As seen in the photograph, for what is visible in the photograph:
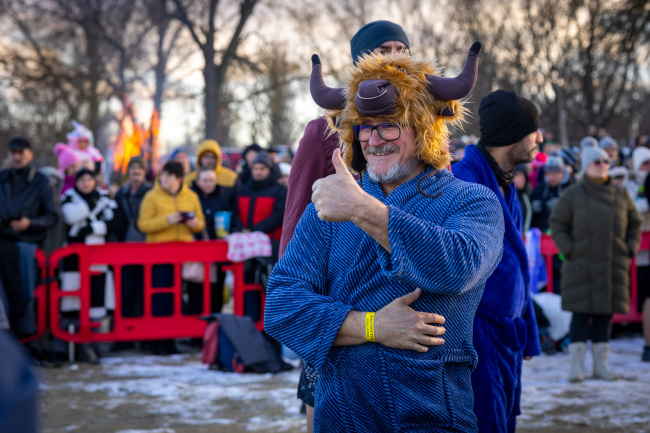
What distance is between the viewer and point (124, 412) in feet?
19.9

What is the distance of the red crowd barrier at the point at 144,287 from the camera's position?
8.23 meters

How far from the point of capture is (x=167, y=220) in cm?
852

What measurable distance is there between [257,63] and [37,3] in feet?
24.5

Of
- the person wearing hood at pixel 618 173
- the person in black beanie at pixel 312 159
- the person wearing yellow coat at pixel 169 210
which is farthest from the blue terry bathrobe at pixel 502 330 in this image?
the person wearing hood at pixel 618 173

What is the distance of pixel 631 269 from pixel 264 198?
169 inches

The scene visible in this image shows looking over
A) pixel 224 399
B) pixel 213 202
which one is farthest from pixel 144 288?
pixel 224 399

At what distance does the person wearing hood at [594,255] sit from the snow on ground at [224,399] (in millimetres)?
374

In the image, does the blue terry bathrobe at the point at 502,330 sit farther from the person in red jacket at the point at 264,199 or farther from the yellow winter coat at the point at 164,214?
the yellow winter coat at the point at 164,214

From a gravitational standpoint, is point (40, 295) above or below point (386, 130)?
below

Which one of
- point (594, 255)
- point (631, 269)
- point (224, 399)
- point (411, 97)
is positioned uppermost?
point (411, 97)

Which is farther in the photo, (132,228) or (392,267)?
(132,228)

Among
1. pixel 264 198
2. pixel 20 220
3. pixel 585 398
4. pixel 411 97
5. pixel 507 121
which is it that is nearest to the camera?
pixel 411 97

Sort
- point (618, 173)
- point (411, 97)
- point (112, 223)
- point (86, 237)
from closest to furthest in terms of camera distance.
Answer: point (411, 97), point (86, 237), point (112, 223), point (618, 173)

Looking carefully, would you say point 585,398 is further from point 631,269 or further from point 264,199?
point 264,199
